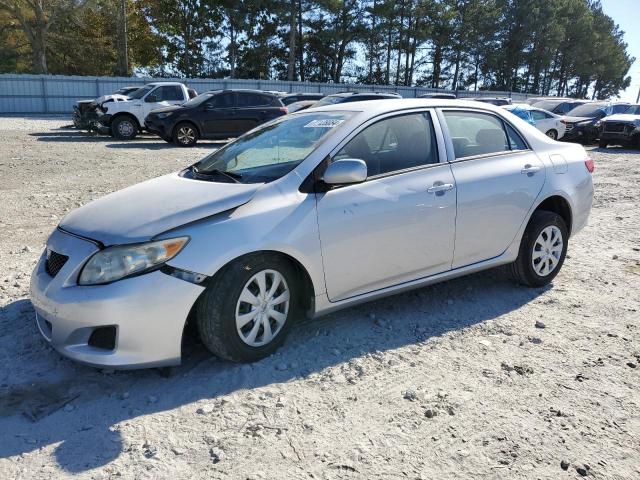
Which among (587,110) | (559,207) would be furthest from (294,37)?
(559,207)

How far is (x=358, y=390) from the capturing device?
10.3 feet

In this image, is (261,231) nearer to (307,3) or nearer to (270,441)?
(270,441)

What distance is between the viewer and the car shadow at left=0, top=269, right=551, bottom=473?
2711mm

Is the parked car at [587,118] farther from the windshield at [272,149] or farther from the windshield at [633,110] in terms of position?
the windshield at [272,149]

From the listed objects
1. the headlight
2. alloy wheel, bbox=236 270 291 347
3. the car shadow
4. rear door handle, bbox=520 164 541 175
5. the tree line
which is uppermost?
the tree line

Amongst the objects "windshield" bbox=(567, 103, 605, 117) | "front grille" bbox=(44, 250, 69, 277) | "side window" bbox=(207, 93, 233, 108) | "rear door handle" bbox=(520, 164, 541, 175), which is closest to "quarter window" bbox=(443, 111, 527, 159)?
"rear door handle" bbox=(520, 164, 541, 175)

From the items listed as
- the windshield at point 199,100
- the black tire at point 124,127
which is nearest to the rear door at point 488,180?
the windshield at point 199,100

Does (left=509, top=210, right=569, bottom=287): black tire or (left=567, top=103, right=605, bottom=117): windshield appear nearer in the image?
(left=509, top=210, right=569, bottom=287): black tire

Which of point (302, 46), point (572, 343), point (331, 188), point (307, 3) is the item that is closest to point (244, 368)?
point (331, 188)

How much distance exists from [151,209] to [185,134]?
13.6m

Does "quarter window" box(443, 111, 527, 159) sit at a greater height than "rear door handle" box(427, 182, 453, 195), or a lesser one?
greater

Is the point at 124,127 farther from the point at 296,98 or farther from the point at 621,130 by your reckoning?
the point at 621,130

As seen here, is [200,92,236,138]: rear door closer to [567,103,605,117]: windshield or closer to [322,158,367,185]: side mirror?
[322,158,367,185]: side mirror

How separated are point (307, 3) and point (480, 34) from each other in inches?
811
